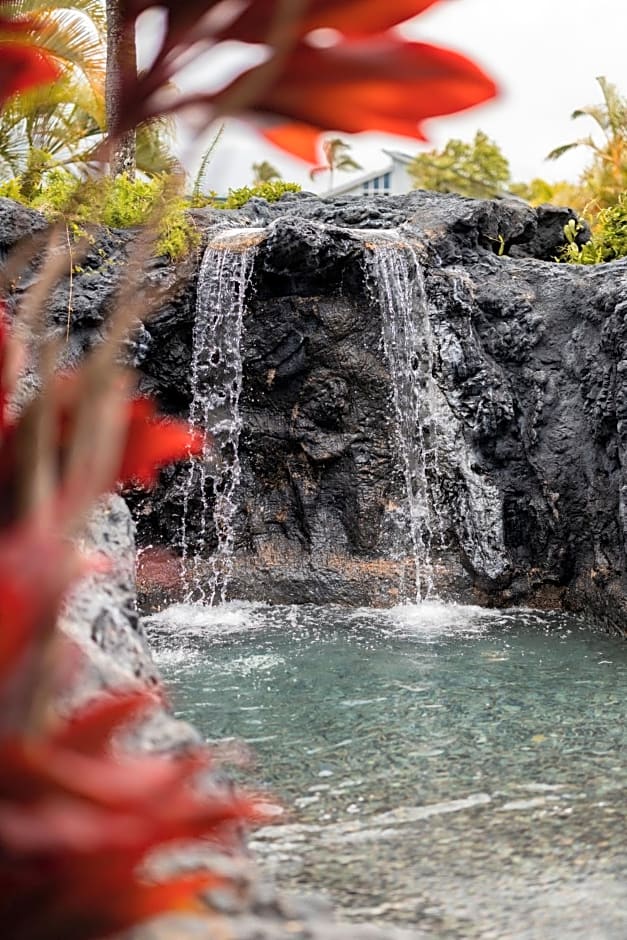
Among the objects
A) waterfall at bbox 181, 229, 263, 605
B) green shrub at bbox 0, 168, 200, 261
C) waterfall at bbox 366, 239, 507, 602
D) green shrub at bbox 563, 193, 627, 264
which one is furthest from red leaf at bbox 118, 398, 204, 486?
green shrub at bbox 563, 193, 627, 264

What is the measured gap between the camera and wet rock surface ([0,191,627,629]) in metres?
8.07

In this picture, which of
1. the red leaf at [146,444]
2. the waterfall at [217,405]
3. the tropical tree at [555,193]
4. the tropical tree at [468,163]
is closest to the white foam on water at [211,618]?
the waterfall at [217,405]

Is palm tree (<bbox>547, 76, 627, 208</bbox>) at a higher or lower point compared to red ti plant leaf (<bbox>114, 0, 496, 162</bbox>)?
higher

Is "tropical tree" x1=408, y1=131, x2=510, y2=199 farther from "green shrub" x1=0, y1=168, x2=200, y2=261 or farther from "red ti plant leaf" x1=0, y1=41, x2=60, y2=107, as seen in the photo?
"red ti plant leaf" x1=0, y1=41, x2=60, y2=107

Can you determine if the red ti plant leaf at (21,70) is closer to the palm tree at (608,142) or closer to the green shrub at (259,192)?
the green shrub at (259,192)

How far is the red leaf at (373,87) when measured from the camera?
624 millimetres

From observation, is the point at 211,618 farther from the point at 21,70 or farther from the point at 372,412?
the point at 21,70

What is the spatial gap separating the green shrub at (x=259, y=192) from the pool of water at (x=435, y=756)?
538 cm

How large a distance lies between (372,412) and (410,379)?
0.46 metres

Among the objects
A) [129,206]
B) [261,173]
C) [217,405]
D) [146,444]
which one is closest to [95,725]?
[146,444]

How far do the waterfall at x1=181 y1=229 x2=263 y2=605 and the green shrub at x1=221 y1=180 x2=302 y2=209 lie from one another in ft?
6.61

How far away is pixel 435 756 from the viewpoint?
4.27m

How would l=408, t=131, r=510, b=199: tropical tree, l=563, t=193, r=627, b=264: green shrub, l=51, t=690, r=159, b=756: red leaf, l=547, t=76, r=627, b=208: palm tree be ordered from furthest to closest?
l=408, t=131, r=510, b=199: tropical tree
l=547, t=76, r=627, b=208: palm tree
l=563, t=193, r=627, b=264: green shrub
l=51, t=690, r=159, b=756: red leaf

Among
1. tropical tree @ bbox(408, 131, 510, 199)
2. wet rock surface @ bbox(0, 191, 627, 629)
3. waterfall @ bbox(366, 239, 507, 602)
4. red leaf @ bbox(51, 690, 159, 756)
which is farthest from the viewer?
tropical tree @ bbox(408, 131, 510, 199)
